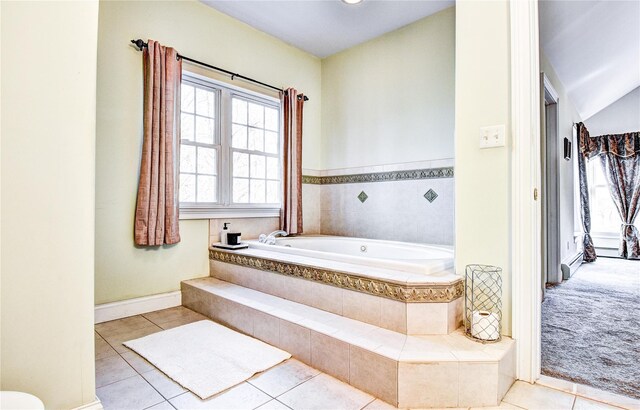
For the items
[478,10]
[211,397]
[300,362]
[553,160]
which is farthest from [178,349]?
[553,160]

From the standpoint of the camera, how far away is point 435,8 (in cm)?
314

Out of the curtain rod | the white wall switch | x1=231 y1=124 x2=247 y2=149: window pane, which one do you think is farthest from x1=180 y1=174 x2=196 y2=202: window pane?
the white wall switch

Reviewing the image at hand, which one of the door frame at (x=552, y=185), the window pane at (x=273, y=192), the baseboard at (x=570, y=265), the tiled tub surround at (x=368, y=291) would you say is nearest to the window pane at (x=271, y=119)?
the window pane at (x=273, y=192)

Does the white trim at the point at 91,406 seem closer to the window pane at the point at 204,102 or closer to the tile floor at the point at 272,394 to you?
the tile floor at the point at 272,394

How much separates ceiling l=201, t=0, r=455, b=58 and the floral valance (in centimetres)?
417

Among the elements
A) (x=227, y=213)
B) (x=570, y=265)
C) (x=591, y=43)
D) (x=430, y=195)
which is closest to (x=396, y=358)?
(x=430, y=195)

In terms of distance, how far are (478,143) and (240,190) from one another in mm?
2298

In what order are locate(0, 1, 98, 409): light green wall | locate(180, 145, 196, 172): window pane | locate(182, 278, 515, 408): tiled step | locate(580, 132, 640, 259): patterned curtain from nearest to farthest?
locate(0, 1, 98, 409): light green wall, locate(182, 278, 515, 408): tiled step, locate(180, 145, 196, 172): window pane, locate(580, 132, 640, 259): patterned curtain

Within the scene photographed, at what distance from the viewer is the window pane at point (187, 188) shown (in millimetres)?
3008

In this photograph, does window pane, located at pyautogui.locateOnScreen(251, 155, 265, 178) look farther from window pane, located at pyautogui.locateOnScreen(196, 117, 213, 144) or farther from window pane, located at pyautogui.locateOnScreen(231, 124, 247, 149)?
window pane, located at pyautogui.locateOnScreen(196, 117, 213, 144)

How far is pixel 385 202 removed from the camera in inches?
139

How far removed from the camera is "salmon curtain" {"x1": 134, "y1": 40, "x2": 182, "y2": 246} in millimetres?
2656

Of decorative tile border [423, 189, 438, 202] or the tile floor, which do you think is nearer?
the tile floor

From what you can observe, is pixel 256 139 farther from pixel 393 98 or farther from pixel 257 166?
pixel 393 98
